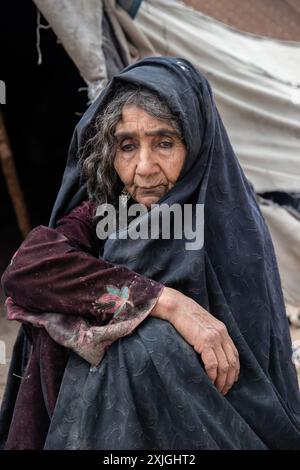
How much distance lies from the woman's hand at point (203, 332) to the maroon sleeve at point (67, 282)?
43mm

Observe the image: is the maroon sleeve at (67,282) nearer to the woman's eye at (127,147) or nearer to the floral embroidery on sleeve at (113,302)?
the floral embroidery on sleeve at (113,302)

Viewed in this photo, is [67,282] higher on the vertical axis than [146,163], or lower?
lower

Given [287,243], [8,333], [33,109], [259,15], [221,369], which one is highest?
[259,15]

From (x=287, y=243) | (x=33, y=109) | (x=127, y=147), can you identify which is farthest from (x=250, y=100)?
(x=33, y=109)

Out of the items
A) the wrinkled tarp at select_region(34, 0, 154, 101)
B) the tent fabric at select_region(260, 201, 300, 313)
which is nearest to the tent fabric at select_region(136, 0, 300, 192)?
the tent fabric at select_region(260, 201, 300, 313)

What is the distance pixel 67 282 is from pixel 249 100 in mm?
2512

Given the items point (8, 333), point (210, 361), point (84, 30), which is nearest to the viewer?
point (210, 361)

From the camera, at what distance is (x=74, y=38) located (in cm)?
324

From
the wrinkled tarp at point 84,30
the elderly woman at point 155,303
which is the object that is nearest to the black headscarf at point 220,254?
the elderly woman at point 155,303

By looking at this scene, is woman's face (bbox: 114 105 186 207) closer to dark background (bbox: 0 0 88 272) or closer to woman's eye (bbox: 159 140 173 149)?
woman's eye (bbox: 159 140 173 149)

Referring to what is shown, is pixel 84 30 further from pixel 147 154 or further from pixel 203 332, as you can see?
pixel 203 332

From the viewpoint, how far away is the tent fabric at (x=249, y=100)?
3822 mm

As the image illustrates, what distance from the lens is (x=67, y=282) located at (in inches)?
68.6

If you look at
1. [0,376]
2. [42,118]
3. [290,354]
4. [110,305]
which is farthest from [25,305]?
[42,118]
